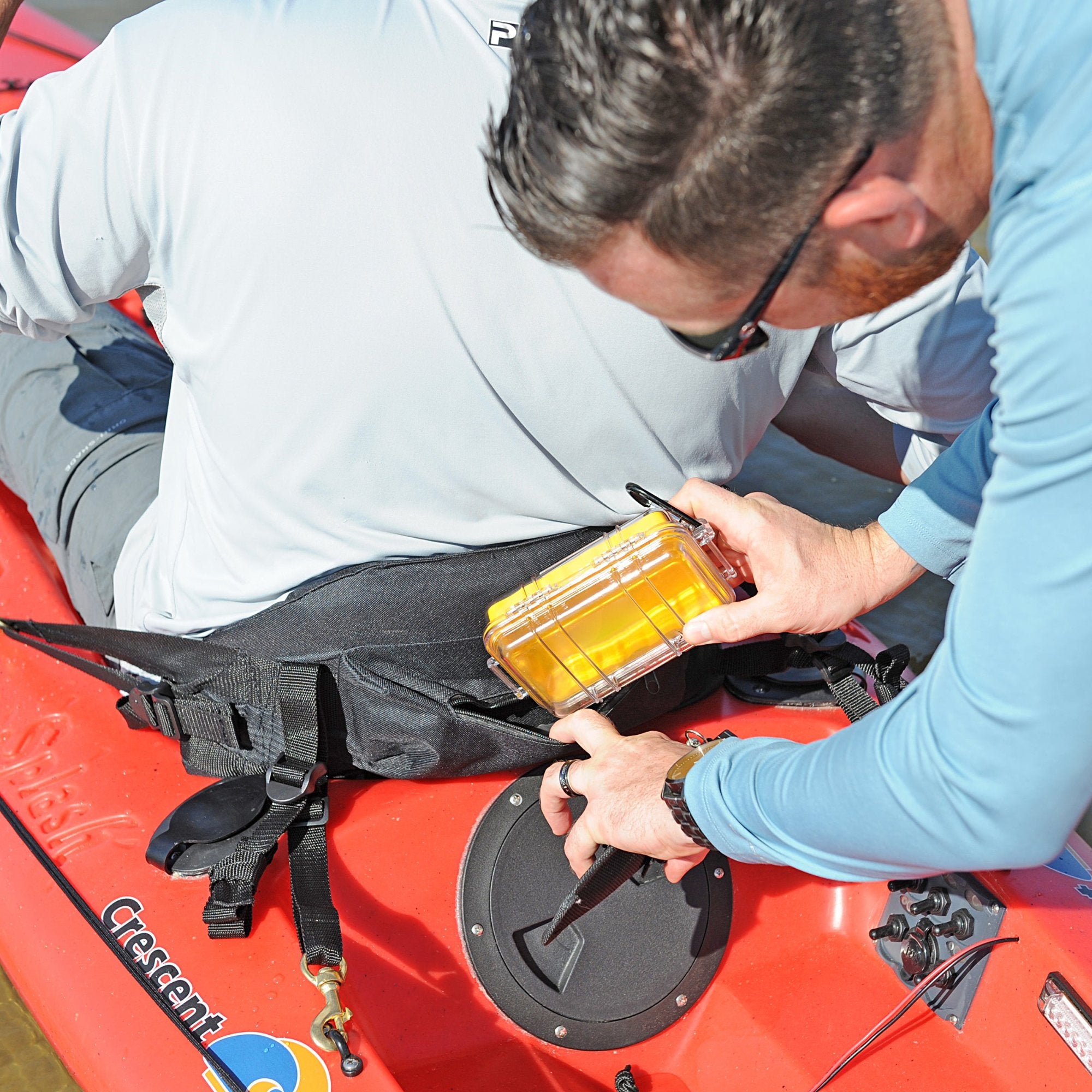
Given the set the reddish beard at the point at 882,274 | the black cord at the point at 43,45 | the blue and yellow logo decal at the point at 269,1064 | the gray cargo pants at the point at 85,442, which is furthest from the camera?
the black cord at the point at 43,45

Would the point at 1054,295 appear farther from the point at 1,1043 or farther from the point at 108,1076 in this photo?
the point at 1,1043

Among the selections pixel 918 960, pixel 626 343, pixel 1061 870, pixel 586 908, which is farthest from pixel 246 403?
pixel 1061 870

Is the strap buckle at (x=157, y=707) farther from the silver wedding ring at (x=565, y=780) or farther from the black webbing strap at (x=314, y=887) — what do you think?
the silver wedding ring at (x=565, y=780)

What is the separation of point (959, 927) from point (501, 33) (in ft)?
4.20

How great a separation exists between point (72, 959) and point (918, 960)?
1162 mm

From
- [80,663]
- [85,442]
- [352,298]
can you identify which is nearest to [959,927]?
[352,298]

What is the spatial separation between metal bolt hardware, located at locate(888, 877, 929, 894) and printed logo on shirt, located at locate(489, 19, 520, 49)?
1215 millimetres

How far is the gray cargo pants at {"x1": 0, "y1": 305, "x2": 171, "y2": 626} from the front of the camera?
6.42 ft

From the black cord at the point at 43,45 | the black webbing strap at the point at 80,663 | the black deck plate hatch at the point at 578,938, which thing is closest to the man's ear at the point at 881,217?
the black deck plate hatch at the point at 578,938

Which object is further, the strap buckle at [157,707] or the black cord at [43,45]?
the black cord at [43,45]

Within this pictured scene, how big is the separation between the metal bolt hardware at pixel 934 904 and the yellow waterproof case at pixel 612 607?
1.62 ft

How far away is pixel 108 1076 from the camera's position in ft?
4.33

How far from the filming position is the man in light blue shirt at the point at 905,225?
702 mm

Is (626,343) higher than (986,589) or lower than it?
higher
